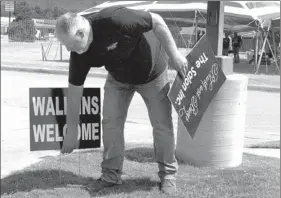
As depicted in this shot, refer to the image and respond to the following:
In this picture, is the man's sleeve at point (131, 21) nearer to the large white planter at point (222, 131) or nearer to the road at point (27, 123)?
the large white planter at point (222, 131)

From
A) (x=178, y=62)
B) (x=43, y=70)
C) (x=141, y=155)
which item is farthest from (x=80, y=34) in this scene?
(x=43, y=70)

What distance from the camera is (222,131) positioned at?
4.82 metres

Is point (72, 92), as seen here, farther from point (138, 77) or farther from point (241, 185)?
point (241, 185)

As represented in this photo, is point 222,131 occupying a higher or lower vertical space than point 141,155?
higher

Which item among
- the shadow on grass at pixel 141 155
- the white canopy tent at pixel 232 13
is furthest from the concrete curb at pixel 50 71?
the shadow on grass at pixel 141 155

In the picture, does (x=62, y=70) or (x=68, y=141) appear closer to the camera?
(x=68, y=141)

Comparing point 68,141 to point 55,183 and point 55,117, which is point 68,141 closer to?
point 55,117

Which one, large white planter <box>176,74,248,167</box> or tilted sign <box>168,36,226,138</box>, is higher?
tilted sign <box>168,36,226,138</box>

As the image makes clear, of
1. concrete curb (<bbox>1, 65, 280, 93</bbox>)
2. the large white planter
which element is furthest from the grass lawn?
concrete curb (<bbox>1, 65, 280, 93</bbox>)

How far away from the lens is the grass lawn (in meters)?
4.07

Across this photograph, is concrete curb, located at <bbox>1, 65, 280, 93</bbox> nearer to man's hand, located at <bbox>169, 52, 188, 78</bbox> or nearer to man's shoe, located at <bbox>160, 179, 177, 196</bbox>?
man's shoe, located at <bbox>160, 179, 177, 196</bbox>

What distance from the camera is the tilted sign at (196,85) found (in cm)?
395

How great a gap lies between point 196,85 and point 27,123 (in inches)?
172

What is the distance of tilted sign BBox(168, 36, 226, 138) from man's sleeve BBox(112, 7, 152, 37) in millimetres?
564
